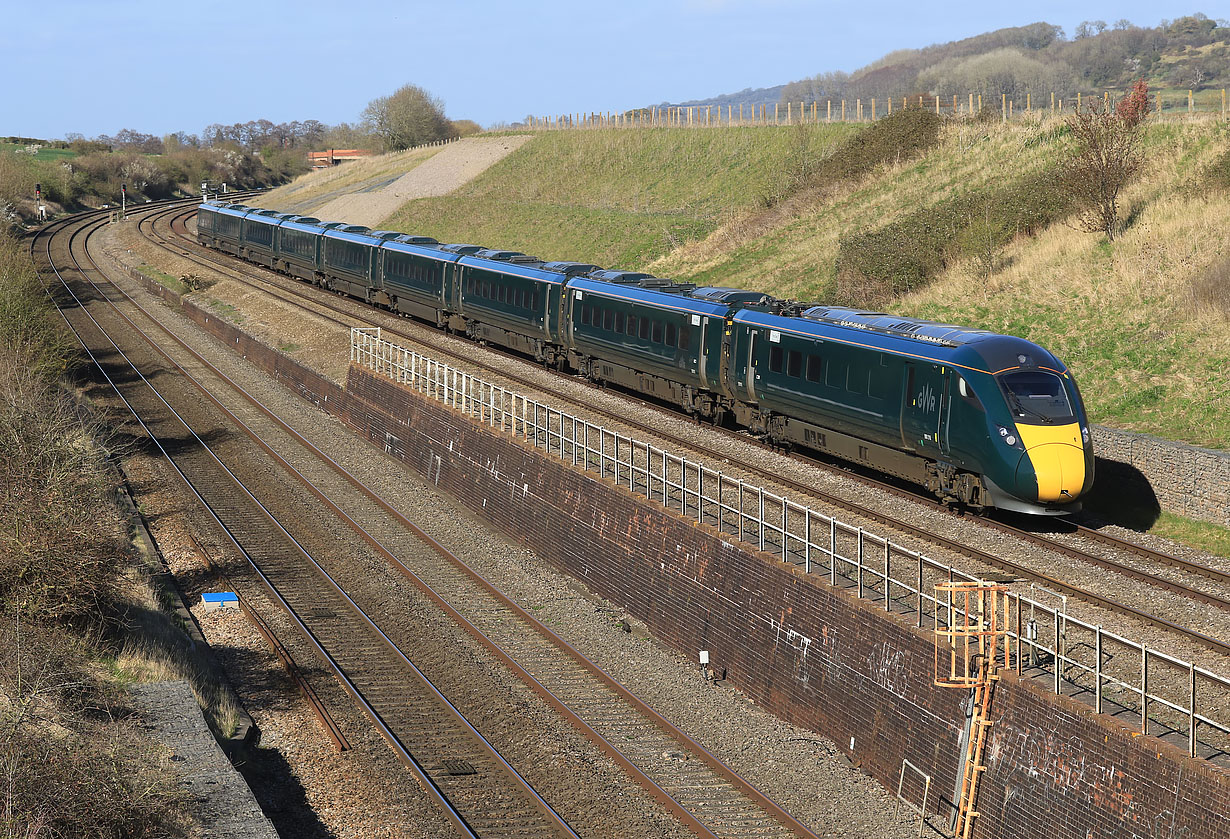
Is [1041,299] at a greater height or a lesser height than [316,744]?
greater

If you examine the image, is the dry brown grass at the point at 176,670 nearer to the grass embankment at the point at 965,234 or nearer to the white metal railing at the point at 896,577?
the white metal railing at the point at 896,577

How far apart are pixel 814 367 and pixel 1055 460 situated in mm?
6180

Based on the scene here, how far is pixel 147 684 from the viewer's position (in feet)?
56.1

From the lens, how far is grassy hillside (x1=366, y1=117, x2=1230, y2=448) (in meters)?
27.0

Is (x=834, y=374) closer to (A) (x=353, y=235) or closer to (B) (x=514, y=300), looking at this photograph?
(B) (x=514, y=300)

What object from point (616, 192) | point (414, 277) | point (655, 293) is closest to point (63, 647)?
point (655, 293)

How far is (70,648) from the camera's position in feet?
57.7

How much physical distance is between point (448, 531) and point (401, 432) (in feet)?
22.7

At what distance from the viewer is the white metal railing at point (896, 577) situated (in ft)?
44.0

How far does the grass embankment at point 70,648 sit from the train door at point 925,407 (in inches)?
490

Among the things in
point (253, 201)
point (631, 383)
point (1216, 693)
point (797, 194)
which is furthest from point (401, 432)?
point (253, 201)

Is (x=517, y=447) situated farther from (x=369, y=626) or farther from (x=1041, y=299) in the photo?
(x=1041, y=299)

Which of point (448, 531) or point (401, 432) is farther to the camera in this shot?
point (401, 432)

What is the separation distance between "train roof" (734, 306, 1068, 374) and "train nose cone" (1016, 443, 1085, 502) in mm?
1580
